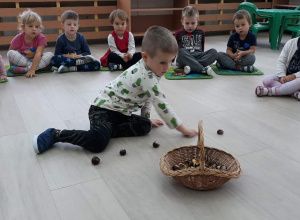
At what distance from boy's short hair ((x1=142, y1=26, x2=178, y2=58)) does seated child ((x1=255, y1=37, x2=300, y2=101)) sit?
3.36 feet

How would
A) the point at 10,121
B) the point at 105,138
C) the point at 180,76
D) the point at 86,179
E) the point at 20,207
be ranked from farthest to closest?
1. the point at 180,76
2. the point at 10,121
3. the point at 105,138
4. the point at 86,179
5. the point at 20,207

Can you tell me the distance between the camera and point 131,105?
4.92 ft

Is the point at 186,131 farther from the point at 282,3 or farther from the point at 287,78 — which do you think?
the point at 282,3

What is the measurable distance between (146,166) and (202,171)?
0.96 feet

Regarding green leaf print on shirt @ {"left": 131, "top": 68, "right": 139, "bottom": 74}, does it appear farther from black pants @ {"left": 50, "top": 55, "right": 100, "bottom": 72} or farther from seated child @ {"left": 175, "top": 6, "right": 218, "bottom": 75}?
black pants @ {"left": 50, "top": 55, "right": 100, "bottom": 72}

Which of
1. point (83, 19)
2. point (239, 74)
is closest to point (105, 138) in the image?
point (239, 74)

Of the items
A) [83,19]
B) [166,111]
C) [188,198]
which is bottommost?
[188,198]

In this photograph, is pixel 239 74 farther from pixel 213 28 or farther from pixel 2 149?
pixel 213 28

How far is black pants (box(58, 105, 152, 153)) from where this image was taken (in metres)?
1.34

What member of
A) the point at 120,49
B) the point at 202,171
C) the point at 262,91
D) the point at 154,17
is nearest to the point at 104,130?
the point at 202,171

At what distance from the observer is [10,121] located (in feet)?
5.51

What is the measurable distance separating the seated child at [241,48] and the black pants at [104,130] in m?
1.53

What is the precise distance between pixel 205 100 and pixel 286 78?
0.59 metres

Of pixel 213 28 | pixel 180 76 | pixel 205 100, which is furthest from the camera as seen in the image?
pixel 213 28
